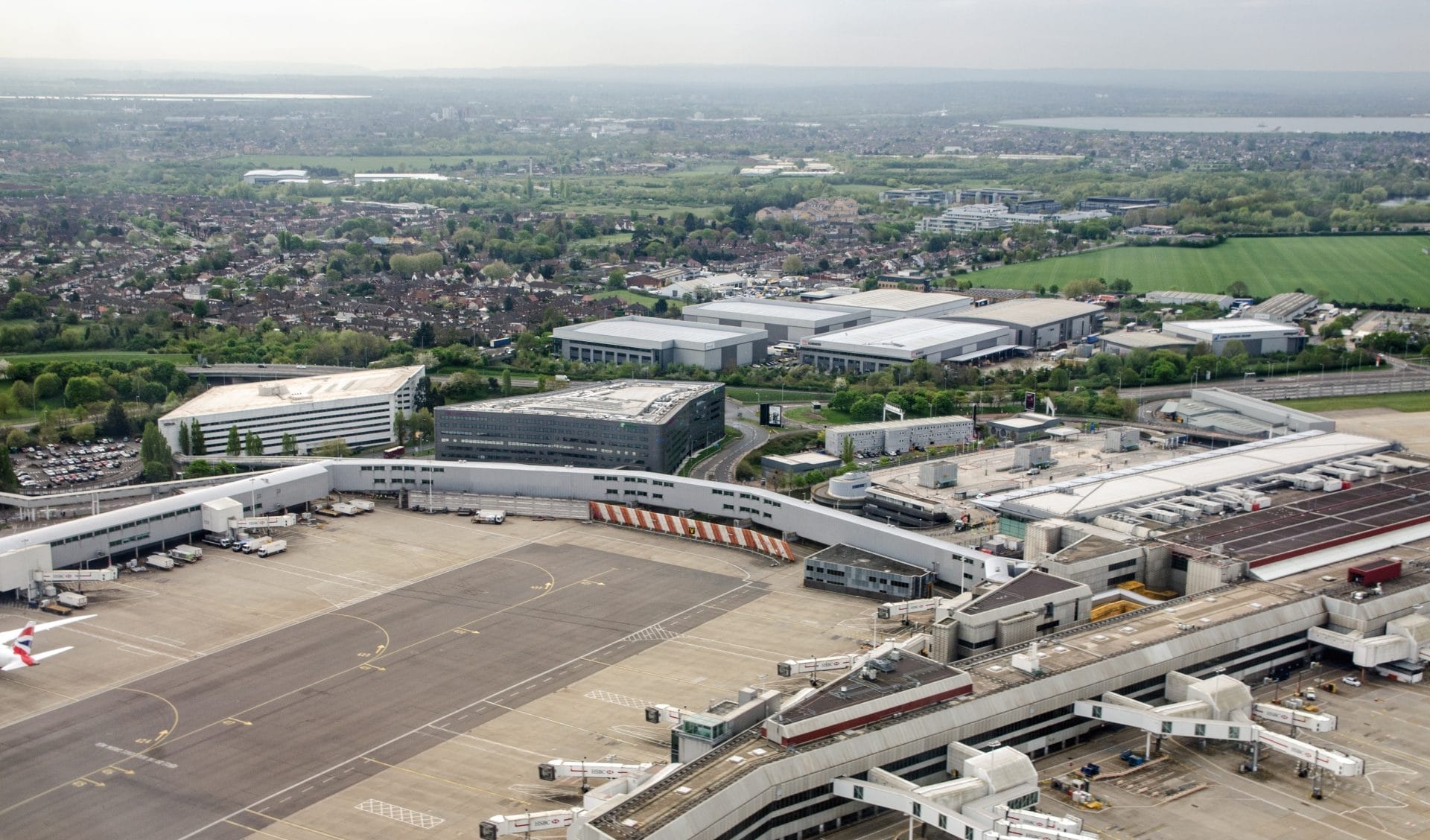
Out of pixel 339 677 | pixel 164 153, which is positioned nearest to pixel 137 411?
pixel 339 677

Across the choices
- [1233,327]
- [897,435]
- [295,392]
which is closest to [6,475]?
[295,392]

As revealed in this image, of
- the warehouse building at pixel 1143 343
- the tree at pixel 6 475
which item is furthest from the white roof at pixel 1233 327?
the tree at pixel 6 475

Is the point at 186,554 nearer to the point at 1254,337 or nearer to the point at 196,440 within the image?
the point at 196,440

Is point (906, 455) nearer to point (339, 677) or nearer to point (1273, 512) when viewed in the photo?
point (1273, 512)

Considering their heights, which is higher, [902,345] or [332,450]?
[902,345]

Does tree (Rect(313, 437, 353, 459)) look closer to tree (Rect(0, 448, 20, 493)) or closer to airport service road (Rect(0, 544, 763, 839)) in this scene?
tree (Rect(0, 448, 20, 493))

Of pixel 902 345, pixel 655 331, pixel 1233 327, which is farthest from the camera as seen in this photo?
pixel 1233 327
